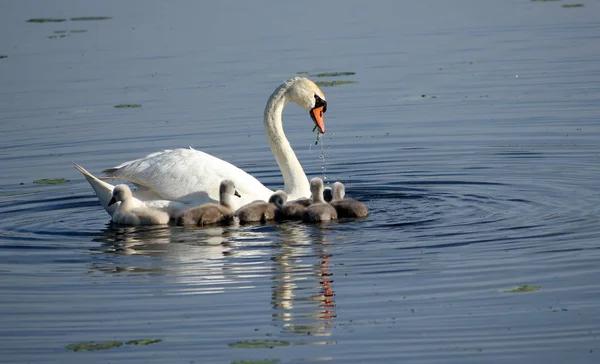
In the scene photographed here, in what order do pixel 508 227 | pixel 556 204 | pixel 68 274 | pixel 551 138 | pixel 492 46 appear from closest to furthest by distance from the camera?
pixel 68 274 < pixel 508 227 < pixel 556 204 < pixel 551 138 < pixel 492 46

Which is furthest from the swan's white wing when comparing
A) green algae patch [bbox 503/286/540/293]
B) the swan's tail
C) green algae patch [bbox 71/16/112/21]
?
green algae patch [bbox 71/16/112/21]

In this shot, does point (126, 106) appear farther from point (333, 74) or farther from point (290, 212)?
point (290, 212)

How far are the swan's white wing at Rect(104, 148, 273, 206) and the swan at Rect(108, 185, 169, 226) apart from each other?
28 centimetres

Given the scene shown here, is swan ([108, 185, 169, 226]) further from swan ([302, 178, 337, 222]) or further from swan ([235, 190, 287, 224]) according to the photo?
swan ([302, 178, 337, 222])

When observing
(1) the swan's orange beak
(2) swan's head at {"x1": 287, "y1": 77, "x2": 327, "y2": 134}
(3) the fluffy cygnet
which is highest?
(2) swan's head at {"x1": 287, "y1": 77, "x2": 327, "y2": 134}

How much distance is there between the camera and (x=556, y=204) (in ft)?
40.4

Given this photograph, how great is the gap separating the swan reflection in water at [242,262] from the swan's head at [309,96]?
183 cm

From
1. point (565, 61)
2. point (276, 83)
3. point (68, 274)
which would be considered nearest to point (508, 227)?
point (68, 274)

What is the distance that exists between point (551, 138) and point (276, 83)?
19.9 feet

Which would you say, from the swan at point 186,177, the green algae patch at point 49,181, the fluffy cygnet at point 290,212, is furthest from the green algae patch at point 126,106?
the fluffy cygnet at point 290,212

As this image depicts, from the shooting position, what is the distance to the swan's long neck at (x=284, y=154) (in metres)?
13.4

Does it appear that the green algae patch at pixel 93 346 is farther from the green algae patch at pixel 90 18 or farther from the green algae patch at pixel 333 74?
the green algae patch at pixel 90 18

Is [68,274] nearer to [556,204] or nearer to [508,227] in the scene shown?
[508,227]

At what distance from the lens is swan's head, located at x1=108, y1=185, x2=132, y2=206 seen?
12.5 meters
